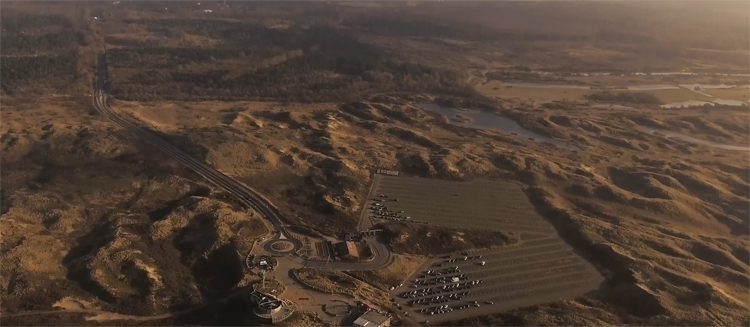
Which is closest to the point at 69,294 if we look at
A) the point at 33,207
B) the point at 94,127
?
the point at 33,207

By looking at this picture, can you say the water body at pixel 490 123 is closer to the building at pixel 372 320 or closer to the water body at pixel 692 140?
the water body at pixel 692 140

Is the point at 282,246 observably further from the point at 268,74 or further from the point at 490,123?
the point at 268,74

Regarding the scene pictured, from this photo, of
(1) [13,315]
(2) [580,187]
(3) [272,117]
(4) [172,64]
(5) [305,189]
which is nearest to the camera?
(1) [13,315]

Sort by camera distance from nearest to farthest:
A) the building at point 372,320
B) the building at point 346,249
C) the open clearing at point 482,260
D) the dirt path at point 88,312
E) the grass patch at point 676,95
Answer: the building at point 372,320 → the dirt path at point 88,312 → the open clearing at point 482,260 → the building at point 346,249 → the grass patch at point 676,95

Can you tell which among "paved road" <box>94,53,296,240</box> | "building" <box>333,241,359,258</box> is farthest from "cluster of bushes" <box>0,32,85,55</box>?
"building" <box>333,241,359,258</box>

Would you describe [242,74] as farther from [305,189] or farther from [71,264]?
[71,264]

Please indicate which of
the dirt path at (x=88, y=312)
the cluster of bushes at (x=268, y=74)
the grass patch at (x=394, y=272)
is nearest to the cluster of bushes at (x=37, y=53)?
the cluster of bushes at (x=268, y=74)
